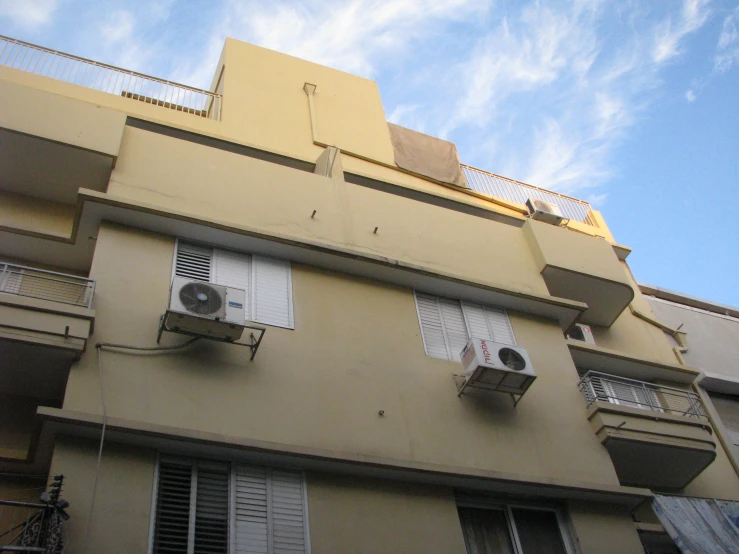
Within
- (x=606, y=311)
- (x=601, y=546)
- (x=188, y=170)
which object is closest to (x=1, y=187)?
Result: (x=188, y=170)

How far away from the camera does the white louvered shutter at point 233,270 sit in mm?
10266

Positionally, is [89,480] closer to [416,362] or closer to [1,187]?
[416,362]

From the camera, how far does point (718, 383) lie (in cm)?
1547

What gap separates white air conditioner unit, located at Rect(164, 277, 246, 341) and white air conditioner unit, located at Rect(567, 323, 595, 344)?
26.8 feet

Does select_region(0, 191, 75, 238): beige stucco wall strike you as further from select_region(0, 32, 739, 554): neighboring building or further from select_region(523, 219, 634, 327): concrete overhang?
select_region(523, 219, 634, 327): concrete overhang

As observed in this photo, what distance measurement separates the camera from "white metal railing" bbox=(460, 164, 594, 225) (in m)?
18.1

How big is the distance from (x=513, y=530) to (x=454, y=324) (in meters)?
3.49

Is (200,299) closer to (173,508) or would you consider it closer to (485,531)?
(173,508)

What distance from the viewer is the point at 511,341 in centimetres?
1202

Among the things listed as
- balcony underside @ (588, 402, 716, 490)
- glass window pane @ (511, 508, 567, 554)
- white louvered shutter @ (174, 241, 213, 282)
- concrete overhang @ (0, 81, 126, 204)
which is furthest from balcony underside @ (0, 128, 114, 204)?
balcony underside @ (588, 402, 716, 490)

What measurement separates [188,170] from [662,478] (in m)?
9.68

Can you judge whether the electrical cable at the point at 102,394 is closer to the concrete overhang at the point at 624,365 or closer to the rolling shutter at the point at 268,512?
the rolling shutter at the point at 268,512

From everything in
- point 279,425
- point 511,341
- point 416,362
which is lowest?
point 279,425

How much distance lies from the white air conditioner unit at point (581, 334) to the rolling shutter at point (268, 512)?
813 cm
